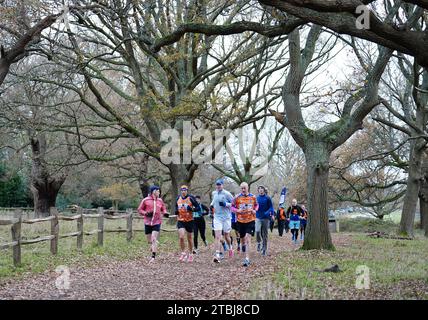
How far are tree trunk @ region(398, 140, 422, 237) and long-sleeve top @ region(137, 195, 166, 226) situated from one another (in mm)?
15883

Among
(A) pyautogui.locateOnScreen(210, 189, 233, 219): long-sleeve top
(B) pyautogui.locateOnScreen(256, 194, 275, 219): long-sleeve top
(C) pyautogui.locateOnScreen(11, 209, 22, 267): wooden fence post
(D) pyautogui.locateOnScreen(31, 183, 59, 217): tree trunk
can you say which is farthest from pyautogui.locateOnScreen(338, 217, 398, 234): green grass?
(C) pyautogui.locateOnScreen(11, 209, 22, 267): wooden fence post

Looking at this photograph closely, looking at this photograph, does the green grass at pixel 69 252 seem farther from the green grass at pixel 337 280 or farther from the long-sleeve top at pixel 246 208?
the green grass at pixel 337 280

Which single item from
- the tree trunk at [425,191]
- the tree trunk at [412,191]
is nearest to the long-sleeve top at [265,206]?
the tree trunk at [412,191]

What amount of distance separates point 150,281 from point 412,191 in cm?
1902

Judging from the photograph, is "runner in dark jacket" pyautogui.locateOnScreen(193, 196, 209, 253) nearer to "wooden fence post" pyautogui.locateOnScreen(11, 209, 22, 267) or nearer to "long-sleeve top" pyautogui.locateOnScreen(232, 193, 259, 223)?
"long-sleeve top" pyautogui.locateOnScreen(232, 193, 259, 223)

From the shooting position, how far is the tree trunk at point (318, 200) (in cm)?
1630

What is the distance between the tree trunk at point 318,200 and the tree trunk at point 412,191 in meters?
11.9

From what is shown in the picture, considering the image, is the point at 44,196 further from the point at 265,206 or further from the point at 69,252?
the point at 265,206

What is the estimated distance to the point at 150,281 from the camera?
36.3 feet

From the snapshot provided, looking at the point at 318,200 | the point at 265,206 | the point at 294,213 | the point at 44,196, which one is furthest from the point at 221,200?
the point at 44,196

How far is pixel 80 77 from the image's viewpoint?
87.8 ft
